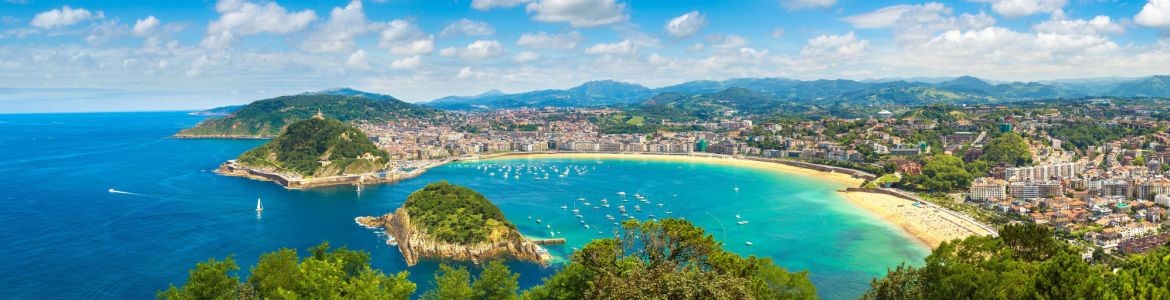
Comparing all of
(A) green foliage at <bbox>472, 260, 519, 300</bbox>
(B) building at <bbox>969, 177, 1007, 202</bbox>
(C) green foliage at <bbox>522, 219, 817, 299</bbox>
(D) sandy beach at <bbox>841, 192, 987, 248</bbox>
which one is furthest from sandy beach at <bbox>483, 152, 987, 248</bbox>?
(A) green foliage at <bbox>472, 260, 519, 300</bbox>

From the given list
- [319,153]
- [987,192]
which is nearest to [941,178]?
[987,192]

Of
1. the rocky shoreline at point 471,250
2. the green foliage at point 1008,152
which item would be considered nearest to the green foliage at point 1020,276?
the rocky shoreline at point 471,250

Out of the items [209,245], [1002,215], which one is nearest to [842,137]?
[1002,215]

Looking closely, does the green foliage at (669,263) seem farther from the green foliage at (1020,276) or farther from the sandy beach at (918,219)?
the sandy beach at (918,219)

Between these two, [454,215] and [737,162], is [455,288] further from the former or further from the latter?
[737,162]

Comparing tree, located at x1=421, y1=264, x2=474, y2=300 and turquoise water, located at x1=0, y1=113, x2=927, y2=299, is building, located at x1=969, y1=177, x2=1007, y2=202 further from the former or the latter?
tree, located at x1=421, y1=264, x2=474, y2=300

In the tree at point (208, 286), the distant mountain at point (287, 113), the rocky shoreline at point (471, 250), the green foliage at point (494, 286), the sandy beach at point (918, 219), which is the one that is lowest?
the sandy beach at point (918, 219)
